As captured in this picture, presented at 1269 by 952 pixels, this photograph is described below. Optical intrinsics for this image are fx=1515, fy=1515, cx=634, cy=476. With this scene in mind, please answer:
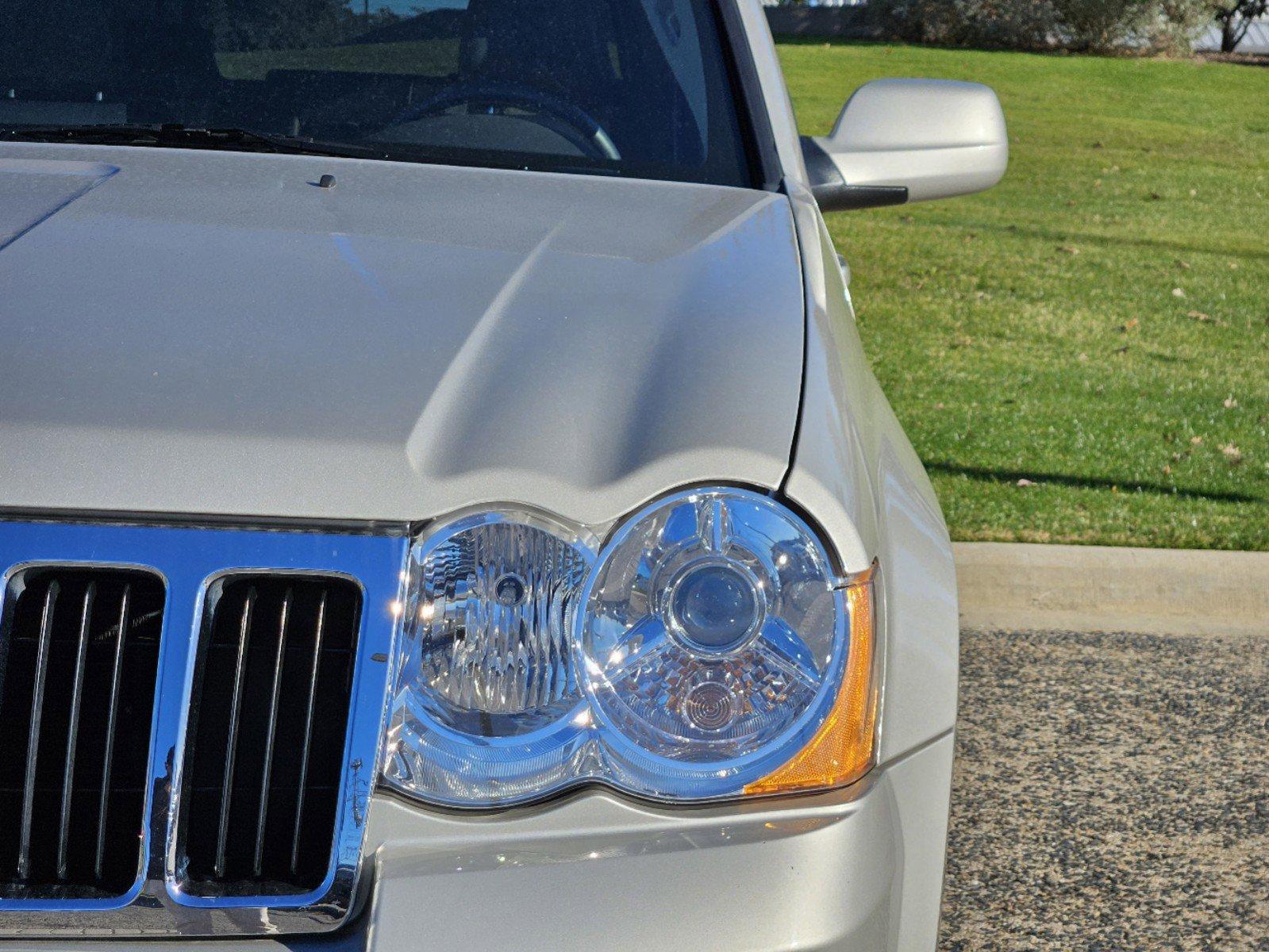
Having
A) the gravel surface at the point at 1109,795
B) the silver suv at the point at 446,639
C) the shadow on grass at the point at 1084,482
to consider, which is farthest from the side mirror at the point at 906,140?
the shadow on grass at the point at 1084,482

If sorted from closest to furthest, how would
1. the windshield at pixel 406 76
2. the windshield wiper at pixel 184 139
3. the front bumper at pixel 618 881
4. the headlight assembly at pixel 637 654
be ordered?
1. the front bumper at pixel 618 881
2. the headlight assembly at pixel 637 654
3. the windshield wiper at pixel 184 139
4. the windshield at pixel 406 76

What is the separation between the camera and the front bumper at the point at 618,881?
4.39 feet

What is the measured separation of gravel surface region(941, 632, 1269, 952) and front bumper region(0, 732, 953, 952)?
156 cm

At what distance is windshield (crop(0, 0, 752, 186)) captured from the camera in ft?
8.69

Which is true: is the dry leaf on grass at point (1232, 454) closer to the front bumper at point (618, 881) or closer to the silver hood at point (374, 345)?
the silver hood at point (374, 345)

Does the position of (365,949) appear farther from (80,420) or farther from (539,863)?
(80,420)

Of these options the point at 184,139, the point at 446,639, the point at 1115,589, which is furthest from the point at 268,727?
the point at 1115,589

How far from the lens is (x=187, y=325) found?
1.67 meters

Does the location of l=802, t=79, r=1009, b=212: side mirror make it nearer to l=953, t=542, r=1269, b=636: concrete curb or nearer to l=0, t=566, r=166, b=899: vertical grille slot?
l=953, t=542, r=1269, b=636: concrete curb

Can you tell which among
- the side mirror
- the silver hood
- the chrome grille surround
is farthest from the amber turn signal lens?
the side mirror

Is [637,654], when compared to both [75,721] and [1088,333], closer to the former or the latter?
[75,721]

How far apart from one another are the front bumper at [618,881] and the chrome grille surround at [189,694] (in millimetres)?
18

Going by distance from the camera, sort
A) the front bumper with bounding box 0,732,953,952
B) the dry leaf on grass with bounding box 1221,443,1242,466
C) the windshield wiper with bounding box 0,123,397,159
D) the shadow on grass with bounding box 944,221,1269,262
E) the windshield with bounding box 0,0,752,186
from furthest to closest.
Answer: the shadow on grass with bounding box 944,221,1269,262 < the dry leaf on grass with bounding box 1221,443,1242,466 < the windshield with bounding box 0,0,752,186 < the windshield wiper with bounding box 0,123,397,159 < the front bumper with bounding box 0,732,953,952

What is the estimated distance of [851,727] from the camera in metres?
1.51
